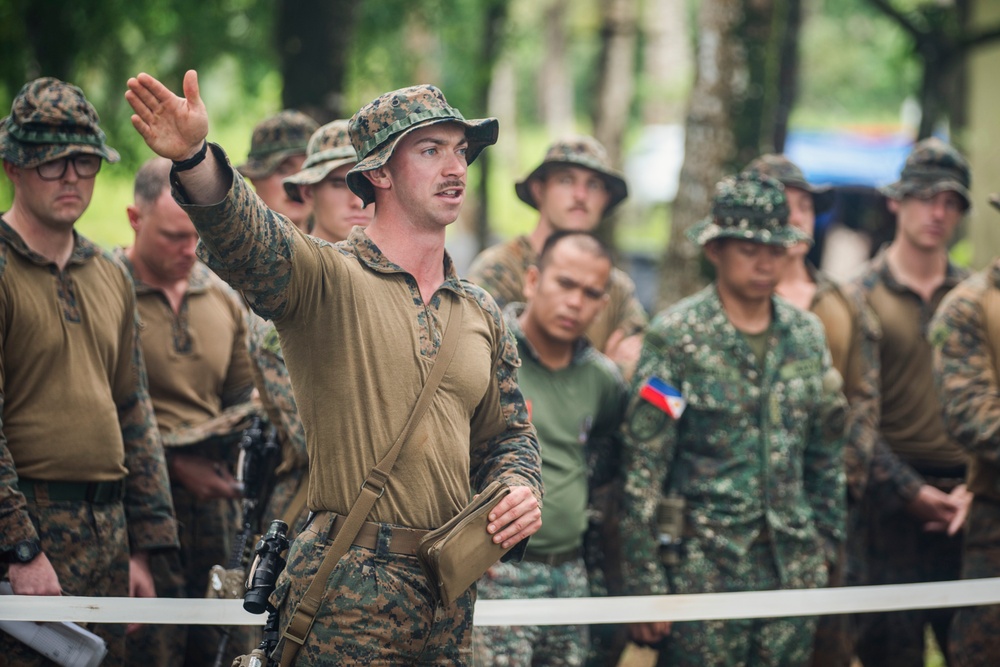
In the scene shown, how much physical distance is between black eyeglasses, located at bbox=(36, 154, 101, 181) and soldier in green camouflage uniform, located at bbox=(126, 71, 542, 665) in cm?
168

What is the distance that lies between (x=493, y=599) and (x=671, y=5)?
93.7 feet

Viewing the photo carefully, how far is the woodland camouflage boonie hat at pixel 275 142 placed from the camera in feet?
22.5

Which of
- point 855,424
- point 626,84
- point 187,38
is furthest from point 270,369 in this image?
point 626,84

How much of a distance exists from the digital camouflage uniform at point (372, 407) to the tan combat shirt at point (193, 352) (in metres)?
2.40

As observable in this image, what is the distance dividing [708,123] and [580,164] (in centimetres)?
327

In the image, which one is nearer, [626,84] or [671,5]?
[626,84]

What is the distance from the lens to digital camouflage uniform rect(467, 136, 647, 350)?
6.86 metres

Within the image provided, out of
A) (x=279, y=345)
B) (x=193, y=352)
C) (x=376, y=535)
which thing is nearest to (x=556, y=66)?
(x=193, y=352)

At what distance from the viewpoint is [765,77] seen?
32.6ft

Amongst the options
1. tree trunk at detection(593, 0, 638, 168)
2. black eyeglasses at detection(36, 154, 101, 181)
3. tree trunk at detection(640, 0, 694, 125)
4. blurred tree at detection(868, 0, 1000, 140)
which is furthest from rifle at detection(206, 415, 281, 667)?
tree trunk at detection(640, 0, 694, 125)

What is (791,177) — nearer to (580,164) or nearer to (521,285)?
(580,164)

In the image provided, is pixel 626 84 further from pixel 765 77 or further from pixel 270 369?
pixel 270 369

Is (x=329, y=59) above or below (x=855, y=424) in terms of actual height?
above

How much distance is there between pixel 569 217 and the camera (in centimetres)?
715
